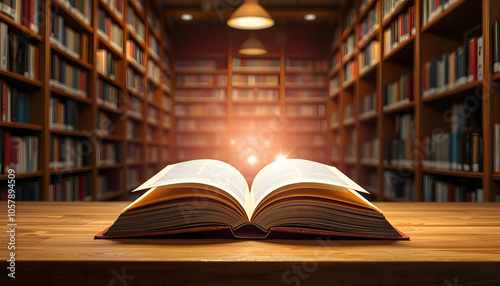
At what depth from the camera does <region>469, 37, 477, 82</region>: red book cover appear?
75.0 inches

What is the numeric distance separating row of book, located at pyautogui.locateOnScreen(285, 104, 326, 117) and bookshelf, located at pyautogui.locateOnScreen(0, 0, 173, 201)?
209 centimetres

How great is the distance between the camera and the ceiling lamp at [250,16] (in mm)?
3172

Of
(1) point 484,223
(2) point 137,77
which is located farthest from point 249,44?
(1) point 484,223

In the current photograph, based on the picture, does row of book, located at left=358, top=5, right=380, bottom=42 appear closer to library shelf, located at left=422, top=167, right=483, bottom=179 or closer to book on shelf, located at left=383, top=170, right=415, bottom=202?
book on shelf, located at left=383, top=170, right=415, bottom=202

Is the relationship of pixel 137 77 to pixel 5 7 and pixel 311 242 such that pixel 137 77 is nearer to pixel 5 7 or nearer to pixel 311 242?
pixel 5 7

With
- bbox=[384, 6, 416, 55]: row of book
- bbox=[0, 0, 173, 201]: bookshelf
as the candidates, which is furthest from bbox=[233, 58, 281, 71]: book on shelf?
bbox=[384, 6, 416, 55]: row of book

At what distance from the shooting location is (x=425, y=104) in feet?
8.46

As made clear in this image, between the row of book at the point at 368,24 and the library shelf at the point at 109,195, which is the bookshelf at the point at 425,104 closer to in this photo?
the row of book at the point at 368,24

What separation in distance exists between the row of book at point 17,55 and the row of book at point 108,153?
115 centimetres

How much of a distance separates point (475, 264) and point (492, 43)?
1.62 metres

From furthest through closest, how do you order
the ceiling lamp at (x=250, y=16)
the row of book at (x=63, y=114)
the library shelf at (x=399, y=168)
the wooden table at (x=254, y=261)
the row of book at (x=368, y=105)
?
the row of book at (x=368, y=105) → the ceiling lamp at (x=250, y=16) → the library shelf at (x=399, y=168) → the row of book at (x=63, y=114) → the wooden table at (x=254, y=261)

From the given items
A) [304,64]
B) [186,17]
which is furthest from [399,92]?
[186,17]

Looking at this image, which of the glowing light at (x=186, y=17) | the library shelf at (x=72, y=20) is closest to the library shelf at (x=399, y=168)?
the library shelf at (x=72, y=20)

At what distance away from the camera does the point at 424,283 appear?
47 centimetres
